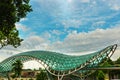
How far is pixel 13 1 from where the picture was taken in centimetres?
2548

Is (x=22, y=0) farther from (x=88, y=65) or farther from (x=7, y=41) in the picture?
(x=88, y=65)

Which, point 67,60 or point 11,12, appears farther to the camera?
point 67,60

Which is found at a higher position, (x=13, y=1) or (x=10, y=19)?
(x=13, y=1)

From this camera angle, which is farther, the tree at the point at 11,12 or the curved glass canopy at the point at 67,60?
the curved glass canopy at the point at 67,60

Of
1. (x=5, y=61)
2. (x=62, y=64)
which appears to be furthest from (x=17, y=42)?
(x=5, y=61)

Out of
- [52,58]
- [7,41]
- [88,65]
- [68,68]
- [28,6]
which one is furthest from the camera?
[52,58]

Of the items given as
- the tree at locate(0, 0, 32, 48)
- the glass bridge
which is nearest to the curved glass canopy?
the glass bridge

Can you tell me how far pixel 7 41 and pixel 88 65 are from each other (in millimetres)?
45522

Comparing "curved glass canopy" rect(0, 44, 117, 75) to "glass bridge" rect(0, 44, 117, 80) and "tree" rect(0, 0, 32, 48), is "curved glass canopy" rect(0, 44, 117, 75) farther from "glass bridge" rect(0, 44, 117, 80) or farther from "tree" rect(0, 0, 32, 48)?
"tree" rect(0, 0, 32, 48)

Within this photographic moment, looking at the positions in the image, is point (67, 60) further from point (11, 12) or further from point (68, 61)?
point (11, 12)

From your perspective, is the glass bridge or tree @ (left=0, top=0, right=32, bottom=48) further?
the glass bridge

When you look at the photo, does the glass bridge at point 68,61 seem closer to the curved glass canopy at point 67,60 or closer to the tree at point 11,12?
the curved glass canopy at point 67,60

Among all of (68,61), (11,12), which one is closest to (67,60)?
(68,61)

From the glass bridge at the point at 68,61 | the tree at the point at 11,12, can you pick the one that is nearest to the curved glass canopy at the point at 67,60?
the glass bridge at the point at 68,61
